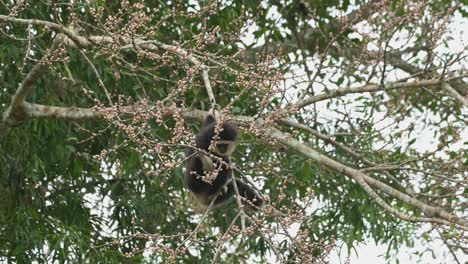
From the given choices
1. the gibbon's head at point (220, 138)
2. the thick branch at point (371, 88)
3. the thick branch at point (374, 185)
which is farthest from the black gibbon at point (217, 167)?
the thick branch at point (371, 88)

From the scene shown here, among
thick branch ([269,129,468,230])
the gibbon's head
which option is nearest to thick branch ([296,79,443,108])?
thick branch ([269,129,468,230])

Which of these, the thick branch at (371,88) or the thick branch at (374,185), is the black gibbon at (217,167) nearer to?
the thick branch at (374,185)

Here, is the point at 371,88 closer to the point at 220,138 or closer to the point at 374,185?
the point at 374,185

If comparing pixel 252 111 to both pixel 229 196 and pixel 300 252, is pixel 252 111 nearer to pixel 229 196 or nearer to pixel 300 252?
pixel 229 196

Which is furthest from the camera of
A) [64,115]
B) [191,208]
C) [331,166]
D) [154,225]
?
[191,208]

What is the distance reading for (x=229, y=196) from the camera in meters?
5.43

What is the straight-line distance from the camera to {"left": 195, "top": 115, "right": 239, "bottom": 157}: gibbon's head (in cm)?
467

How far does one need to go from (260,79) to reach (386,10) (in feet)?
5.38

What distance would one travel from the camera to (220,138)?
482 centimetres

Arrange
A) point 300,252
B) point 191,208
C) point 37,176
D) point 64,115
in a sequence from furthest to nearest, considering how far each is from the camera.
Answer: point 191,208, point 37,176, point 64,115, point 300,252

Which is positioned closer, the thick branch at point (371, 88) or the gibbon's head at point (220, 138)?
the gibbon's head at point (220, 138)

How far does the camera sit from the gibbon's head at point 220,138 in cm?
467

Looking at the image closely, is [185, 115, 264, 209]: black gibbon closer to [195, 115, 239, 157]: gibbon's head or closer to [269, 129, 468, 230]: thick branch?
[195, 115, 239, 157]: gibbon's head

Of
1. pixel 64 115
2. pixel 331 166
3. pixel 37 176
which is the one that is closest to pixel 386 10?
pixel 331 166
